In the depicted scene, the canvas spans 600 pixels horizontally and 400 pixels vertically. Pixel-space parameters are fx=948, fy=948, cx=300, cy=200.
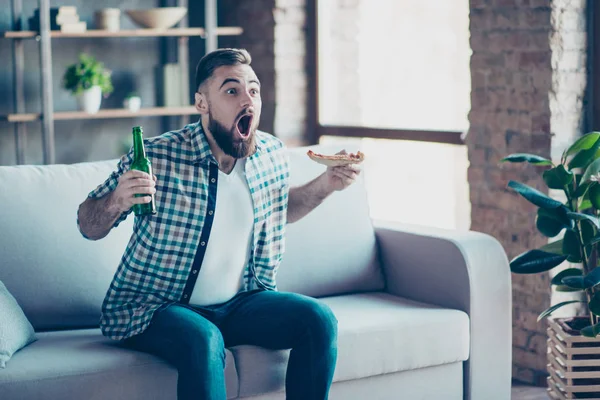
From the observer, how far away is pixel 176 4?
17.4ft

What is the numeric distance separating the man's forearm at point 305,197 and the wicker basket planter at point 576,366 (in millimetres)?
876

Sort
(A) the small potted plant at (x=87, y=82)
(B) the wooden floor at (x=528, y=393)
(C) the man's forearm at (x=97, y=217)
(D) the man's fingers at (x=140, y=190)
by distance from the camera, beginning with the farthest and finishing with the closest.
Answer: (A) the small potted plant at (x=87, y=82)
(B) the wooden floor at (x=528, y=393)
(C) the man's forearm at (x=97, y=217)
(D) the man's fingers at (x=140, y=190)

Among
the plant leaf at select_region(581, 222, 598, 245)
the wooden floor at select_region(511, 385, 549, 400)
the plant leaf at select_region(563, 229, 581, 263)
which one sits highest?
the plant leaf at select_region(581, 222, 598, 245)

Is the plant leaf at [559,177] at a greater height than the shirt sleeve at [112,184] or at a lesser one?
lesser

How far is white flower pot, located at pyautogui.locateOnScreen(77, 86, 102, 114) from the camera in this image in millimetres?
4840

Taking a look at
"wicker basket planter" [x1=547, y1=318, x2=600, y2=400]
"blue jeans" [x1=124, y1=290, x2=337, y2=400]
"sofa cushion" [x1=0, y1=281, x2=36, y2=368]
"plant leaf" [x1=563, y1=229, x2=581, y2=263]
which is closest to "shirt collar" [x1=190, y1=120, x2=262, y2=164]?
"blue jeans" [x1=124, y1=290, x2=337, y2=400]

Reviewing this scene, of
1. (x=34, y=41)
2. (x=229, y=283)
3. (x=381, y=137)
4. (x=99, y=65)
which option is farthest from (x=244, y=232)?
(x=34, y=41)

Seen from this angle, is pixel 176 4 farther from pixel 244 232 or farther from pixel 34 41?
pixel 244 232

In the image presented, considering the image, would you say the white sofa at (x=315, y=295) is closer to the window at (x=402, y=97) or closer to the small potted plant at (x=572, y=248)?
the small potted plant at (x=572, y=248)

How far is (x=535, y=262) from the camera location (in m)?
2.86

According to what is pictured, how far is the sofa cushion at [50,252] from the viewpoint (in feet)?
8.91

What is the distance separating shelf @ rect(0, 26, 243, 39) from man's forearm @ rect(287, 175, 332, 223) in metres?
2.39

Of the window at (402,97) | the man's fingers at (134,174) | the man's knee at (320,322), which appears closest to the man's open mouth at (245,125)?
the man's fingers at (134,174)

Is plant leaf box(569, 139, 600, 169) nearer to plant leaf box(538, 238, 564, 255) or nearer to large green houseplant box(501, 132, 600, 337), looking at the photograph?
large green houseplant box(501, 132, 600, 337)
